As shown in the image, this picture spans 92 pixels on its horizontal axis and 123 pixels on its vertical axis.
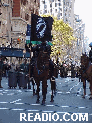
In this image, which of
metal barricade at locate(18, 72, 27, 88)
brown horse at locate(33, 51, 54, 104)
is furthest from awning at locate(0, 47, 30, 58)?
brown horse at locate(33, 51, 54, 104)

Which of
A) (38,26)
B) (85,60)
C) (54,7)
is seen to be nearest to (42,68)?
(85,60)

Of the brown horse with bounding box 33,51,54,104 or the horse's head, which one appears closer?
the brown horse with bounding box 33,51,54,104

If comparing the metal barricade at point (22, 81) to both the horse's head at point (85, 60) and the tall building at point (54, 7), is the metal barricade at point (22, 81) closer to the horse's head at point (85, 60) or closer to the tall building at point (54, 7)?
the horse's head at point (85, 60)

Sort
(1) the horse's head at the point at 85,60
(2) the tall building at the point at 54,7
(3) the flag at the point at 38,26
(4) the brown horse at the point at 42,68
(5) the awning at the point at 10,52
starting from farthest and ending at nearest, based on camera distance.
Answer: (2) the tall building at the point at 54,7, (5) the awning at the point at 10,52, (3) the flag at the point at 38,26, (1) the horse's head at the point at 85,60, (4) the brown horse at the point at 42,68

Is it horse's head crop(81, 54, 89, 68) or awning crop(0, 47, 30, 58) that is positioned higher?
awning crop(0, 47, 30, 58)

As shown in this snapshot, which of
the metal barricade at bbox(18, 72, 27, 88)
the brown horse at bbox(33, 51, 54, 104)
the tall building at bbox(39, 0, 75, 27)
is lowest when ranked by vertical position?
the metal barricade at bbox(18, 72, 27, 88)

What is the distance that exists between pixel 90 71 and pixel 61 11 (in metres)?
142

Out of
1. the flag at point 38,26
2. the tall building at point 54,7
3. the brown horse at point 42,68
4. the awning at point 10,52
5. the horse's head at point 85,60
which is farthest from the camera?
the tall building at point 54,7

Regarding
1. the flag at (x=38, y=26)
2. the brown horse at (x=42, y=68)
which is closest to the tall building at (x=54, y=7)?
the flag at (x=38, y=26)

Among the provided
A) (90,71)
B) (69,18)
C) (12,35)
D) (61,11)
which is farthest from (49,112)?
(69,18)

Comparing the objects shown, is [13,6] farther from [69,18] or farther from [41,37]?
[69,18]

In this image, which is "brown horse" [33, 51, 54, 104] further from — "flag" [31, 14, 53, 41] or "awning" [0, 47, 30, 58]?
"awning" [0, 47, 30, 58]

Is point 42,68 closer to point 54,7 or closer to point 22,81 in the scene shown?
point 22,81

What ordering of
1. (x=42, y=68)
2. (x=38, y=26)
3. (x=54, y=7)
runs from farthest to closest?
(x=54, y=7), (x=38, y=26), (x=42, y=68)
